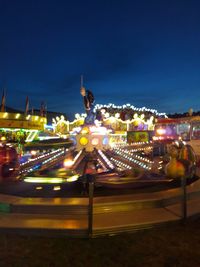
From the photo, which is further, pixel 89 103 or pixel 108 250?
pixel 89 103

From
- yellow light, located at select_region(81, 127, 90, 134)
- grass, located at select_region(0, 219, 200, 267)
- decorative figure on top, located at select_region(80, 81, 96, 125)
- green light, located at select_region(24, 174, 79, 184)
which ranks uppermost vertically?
decorative figure on top, located at select_region(80, 81, 96, 125)

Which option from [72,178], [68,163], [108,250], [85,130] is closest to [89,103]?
[85,130]

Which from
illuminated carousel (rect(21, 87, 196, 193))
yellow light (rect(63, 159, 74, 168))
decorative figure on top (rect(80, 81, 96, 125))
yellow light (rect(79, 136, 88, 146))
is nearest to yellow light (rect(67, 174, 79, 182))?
illuminated carousel (rect(21, 87, 196, 193))

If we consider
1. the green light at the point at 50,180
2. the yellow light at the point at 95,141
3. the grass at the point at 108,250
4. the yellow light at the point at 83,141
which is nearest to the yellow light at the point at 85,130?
the yellow light at the point at 83,141

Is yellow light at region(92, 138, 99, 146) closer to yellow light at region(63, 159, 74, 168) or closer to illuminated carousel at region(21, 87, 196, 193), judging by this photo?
illuminated carousel at region(21, 87, 196, 193)

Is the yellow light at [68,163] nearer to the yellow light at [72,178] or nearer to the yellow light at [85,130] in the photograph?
the yellow light at [72,178]

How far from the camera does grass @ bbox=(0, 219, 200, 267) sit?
12.8 ft

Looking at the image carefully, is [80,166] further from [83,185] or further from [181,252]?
[181,252]

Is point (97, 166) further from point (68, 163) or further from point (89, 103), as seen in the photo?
point (89, 103)

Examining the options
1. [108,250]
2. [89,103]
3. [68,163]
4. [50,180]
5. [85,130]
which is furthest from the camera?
[89,103]

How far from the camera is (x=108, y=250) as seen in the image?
4285mm

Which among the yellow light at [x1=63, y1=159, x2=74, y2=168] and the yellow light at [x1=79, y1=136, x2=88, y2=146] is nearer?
the yellow light at [x1=63, y1=159, x2=74, y2=168]

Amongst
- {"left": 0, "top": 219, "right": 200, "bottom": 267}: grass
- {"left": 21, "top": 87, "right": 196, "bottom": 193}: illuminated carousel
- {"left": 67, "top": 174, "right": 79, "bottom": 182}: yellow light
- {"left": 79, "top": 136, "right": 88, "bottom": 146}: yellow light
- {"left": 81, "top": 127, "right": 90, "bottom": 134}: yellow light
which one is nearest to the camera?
{"left": 0, "top": 219, "right": 200, "bottom": 267}: grass

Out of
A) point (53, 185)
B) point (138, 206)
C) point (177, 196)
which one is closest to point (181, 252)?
point (138, 206)
